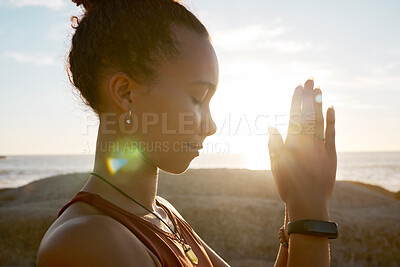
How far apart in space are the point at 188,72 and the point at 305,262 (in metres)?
0.98

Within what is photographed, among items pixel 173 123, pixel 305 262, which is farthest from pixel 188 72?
pixel 305 262

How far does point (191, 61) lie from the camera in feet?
5.92

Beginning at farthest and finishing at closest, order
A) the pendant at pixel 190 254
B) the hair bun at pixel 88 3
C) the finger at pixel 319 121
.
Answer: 1. the hair bun at pixel 88 3
2. the pendant at pixel 190 254
3. the finger at pixel 319 121

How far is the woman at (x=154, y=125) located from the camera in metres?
1.65

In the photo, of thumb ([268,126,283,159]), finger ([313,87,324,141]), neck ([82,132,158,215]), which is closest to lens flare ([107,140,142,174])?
neck ([82,132,158,215])

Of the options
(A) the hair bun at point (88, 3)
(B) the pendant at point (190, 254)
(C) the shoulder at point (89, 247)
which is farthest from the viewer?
(A) the hair bun at point (88, 3)

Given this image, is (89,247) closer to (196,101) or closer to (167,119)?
(167,119)

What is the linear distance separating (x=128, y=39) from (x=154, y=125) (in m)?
0.42

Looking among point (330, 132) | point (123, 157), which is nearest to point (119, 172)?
point (123, 157)

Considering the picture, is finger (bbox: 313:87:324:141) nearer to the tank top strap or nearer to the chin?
the chin

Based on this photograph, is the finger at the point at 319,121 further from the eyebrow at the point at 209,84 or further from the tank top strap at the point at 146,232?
the tank top strap at the point at 146,232

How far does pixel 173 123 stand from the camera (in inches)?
69.8

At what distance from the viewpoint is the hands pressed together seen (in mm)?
1648

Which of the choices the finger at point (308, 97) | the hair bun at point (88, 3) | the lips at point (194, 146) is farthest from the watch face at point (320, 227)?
the hair bun at point (88, 3)
